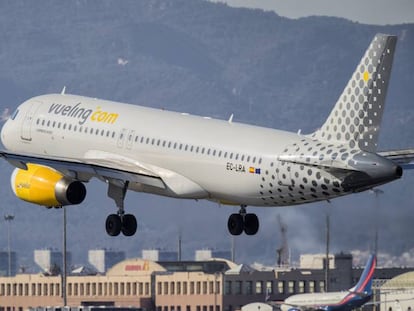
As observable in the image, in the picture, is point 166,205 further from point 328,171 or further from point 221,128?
point 328,171

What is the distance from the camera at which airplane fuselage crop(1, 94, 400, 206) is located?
90.9 metres

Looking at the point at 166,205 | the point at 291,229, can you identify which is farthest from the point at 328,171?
the point at 291,229

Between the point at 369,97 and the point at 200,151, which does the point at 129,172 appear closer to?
the point at 200,151

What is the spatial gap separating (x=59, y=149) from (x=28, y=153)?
13.9 feet

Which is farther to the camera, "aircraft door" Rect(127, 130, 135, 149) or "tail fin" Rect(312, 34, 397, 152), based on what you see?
"aircraft door" Rect(127, 130, 135, 149)

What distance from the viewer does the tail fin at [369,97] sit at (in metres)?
91.3

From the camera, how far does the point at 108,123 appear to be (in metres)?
103

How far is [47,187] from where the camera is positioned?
101 meters

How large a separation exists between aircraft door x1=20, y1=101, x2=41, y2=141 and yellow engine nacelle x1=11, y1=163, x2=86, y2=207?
5710 millimetres

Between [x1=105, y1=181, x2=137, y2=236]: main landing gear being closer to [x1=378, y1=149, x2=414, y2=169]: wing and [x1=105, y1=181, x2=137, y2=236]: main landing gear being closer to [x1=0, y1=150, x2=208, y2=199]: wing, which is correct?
[x1=0, y1=150, x2=208, y2=199]: wing

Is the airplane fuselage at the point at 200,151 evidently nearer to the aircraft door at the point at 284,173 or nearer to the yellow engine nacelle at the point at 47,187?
the aircraft door at the point at 284,173

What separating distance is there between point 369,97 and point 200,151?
10.9 m

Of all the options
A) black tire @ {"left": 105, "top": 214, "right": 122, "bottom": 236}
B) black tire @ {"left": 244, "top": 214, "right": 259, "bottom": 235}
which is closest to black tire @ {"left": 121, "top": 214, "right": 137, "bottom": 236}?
black tire @ {"left": 105, "top": 214, "right": 122, "bottom": 236}

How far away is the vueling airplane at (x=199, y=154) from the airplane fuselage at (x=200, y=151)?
0.19 ft
